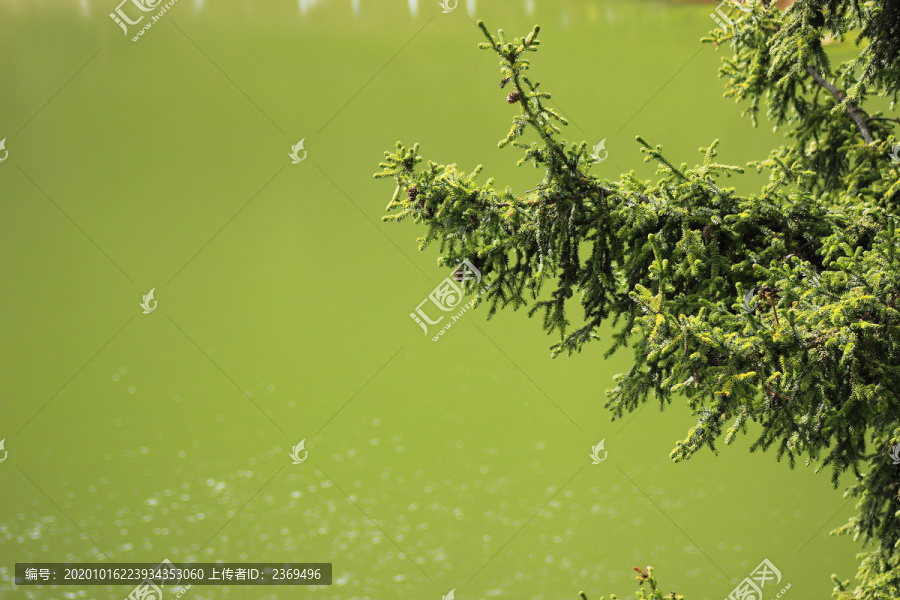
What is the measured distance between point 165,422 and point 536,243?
6.40m

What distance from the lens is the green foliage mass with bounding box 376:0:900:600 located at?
6.20 ft

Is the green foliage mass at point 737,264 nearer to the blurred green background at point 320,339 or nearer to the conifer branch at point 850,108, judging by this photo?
the conifer branch at point 850,108

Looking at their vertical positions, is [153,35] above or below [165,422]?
above

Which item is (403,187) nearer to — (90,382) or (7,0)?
(90,382)

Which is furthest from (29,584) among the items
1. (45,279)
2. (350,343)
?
(45,279)

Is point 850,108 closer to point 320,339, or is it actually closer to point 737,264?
point 737,264

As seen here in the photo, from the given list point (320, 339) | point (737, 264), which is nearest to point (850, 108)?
point (737, 264)

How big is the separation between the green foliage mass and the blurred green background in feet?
13.6

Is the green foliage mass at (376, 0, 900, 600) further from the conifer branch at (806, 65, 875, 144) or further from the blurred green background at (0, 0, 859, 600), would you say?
the blurred green background at (0, 0, 859, 600)

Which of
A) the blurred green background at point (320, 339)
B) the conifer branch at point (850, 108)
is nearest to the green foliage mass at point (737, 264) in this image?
the conifer branch at point (850, 108)

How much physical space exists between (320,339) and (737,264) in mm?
7357

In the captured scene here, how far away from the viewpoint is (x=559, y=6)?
45.5ft

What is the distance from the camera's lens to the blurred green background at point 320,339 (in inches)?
259

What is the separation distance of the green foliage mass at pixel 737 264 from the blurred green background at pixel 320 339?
4135mm
